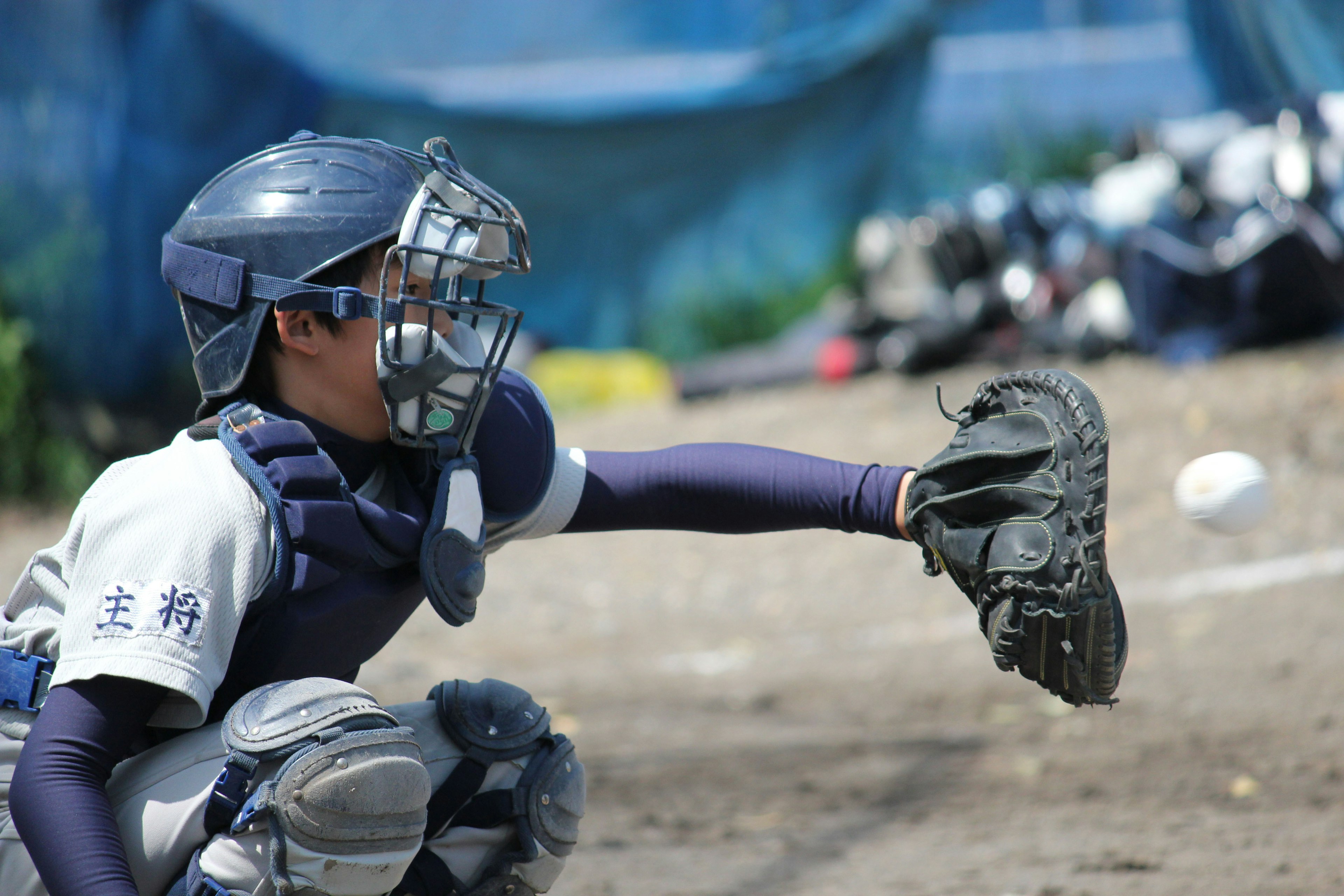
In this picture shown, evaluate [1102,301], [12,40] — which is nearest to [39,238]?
[12,40]

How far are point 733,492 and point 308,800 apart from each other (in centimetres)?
78

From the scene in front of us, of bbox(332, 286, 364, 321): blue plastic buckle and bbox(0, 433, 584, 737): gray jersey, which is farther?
bbox(332, 286, 364, 321): blue plastic buckle

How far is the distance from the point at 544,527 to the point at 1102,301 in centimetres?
602

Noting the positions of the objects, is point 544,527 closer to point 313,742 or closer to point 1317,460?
point 313,742

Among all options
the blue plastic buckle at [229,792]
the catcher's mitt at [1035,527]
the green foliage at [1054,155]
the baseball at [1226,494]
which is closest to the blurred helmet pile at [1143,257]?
the green foliage at [1054,155]

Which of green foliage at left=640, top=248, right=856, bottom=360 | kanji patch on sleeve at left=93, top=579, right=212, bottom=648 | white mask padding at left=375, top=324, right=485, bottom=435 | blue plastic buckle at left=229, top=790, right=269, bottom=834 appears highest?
white mask padding at left=375, top=324, right=485, bottom=435

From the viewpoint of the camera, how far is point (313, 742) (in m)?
1.72

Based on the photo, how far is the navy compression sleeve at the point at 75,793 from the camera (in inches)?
60.5

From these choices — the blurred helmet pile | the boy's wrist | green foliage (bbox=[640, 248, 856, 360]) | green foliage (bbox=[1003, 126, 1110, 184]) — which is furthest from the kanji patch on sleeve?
green foliage (bbox=[1003, 126, 1110, 184])

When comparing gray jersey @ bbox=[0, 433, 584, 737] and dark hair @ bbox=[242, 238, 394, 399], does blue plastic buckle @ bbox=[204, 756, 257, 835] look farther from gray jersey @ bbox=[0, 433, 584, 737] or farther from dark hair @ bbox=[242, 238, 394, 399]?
dark hair @ bbox=[242, 238, 394, 399]

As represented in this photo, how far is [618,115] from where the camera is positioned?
1015cm

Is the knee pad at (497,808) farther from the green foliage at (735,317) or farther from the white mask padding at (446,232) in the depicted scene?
the green foliage at (735,317)

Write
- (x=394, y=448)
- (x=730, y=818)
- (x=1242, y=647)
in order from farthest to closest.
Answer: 1. (x=1242, y=647)
2. (x=730, y=818)
3. (x=394, y=448)

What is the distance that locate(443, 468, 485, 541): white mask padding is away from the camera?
1.90 m
